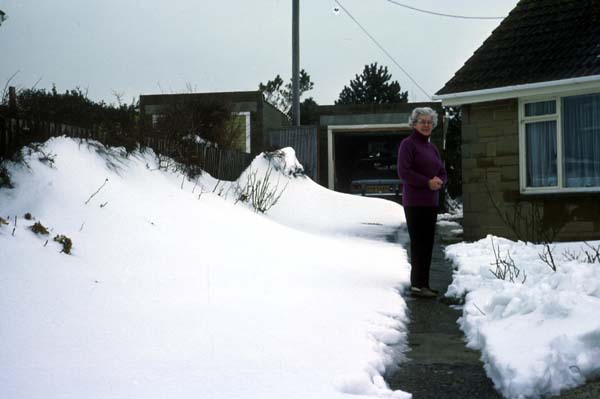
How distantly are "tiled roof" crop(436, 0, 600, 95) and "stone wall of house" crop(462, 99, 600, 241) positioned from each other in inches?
19.2

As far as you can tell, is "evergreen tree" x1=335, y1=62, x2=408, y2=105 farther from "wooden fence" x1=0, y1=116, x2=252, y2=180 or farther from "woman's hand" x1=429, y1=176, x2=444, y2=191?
"woman's hand" x1=429, y1=176, x2=444, y2=191

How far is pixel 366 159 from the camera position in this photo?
1983cm

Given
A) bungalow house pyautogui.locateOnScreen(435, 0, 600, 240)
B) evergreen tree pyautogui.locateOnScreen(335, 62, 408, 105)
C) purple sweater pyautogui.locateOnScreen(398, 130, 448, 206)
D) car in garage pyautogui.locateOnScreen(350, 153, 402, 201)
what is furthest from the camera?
evergreen tree pyautogui.locateOnScreen(335, 62, 408, 105)

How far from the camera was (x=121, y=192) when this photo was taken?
19.2ft

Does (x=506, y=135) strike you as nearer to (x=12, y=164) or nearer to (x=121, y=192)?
(x=121, y=192)

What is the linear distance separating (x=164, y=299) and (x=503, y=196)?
23.6 ft

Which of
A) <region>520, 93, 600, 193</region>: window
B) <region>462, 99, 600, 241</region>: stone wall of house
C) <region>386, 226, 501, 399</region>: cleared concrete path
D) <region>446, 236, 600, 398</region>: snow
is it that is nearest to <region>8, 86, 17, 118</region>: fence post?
<region>386, 226, 501, 399</region>: cleared concrete path

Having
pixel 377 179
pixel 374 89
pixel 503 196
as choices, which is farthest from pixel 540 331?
pixel 374 89

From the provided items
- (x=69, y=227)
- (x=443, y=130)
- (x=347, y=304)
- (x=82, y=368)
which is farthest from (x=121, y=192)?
(x=443, y=130)

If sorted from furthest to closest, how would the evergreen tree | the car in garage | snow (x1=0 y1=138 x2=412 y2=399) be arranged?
the evergreen tree → the car in garage → snow (x1=0 y1=138 x2=412 y2=399)

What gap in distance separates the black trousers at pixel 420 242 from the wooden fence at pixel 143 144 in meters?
3.55

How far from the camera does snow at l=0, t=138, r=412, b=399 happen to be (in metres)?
2.62

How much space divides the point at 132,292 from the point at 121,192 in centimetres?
231

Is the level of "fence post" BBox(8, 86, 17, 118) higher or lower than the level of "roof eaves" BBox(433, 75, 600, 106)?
lower
